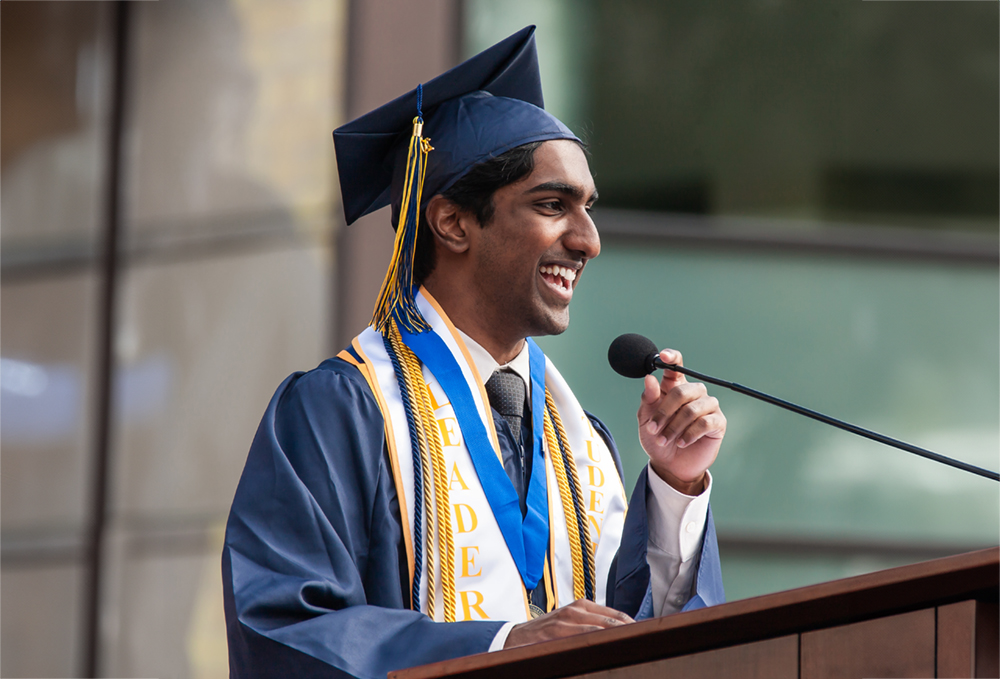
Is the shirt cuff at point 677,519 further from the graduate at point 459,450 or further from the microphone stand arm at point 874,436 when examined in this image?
the microphone stand arm at point 874,436

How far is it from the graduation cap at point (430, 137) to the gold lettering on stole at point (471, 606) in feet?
2.06

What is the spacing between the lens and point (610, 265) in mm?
5578

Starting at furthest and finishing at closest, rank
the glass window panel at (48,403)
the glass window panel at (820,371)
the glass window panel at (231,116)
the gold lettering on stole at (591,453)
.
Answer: the glass window panel at (48,403) → the glass window panel at (231,116) → the glass window panel at (820,371) → the gold lettering on stole at (591,453)

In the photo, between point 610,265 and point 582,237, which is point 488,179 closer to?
point 582,237

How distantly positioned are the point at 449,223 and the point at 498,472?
0.59 meters

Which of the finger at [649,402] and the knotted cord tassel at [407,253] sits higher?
the knotted cord tassel at [407,253]

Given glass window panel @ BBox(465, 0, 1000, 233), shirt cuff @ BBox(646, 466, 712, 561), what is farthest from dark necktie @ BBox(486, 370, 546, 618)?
glass window panel @ BBox(465, 0, 1000, 233)


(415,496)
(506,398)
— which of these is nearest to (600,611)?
(415,496)

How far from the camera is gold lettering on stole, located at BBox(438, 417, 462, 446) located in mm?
2695

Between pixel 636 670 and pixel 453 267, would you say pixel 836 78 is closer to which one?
pixel 453 267

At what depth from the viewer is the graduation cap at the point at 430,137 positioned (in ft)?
9.46

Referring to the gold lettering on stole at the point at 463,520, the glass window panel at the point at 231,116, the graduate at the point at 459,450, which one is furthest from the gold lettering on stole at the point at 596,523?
the glass window panel at the point at 231,116

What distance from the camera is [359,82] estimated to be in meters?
5.53

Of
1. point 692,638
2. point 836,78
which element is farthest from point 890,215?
point 692,638
